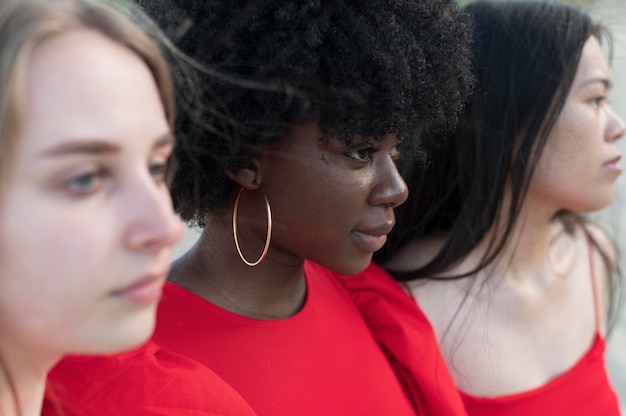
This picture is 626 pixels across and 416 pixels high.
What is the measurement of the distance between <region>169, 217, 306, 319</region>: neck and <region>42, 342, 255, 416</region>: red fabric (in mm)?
220

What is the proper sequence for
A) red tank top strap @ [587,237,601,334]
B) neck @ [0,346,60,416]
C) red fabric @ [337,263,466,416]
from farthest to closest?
1. red tank top strap @ [587,237,601,334]
2. red fabric @ [337,263,466,416]
3. neck @ [0,346,60,416]

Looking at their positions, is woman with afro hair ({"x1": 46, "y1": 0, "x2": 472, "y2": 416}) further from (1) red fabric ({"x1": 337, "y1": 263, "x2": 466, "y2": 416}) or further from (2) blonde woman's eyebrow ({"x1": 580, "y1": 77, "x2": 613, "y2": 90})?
(2) blonde woman's eyebrow ({"x1": 580, "y1": 77, "x2": 613, "y2": 90})

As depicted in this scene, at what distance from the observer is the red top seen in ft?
5.40

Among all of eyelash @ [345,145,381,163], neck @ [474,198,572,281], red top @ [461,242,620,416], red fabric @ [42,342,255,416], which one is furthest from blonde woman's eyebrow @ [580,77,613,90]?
red fabric @ [42,342,255,416]

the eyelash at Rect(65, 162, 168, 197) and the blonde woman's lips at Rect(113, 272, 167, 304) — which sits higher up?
the eyelash at Rect(65, 162, 168, 197)

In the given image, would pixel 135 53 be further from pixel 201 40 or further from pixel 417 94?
pixel 417 94

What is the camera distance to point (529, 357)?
1.75 m

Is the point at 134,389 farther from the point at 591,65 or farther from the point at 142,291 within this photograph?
the point at 591,65

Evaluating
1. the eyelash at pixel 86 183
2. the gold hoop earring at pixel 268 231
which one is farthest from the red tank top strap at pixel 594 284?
the eyelash at pixel 86 183

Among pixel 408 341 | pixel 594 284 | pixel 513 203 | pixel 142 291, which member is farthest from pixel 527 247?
pixel 142 291

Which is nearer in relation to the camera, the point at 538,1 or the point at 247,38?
the point at 247,38

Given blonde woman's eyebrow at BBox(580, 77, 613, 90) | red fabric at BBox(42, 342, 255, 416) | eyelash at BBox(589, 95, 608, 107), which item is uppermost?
blonde woman's eyebrow at BBox(580, 77, 613, 90)

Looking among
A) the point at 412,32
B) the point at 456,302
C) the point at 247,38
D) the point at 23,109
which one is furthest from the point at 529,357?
the point at 23,109

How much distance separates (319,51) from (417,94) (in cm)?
18
